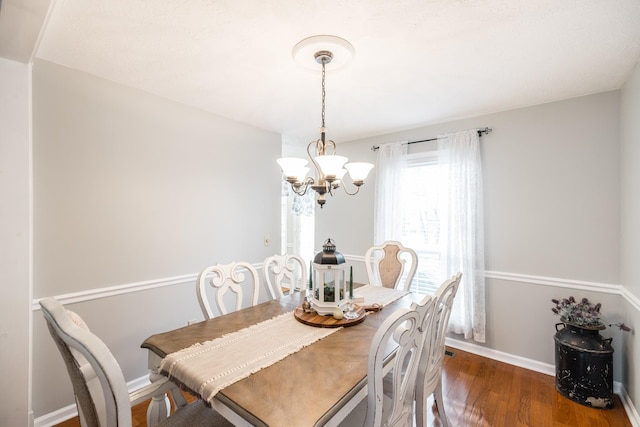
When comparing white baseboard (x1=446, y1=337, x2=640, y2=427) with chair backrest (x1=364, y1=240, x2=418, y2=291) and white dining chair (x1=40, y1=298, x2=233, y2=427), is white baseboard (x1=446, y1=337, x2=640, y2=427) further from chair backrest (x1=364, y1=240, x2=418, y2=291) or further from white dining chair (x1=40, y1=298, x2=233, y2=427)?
white dining chair (x1=40, y1=298, x2=233, y2=427)

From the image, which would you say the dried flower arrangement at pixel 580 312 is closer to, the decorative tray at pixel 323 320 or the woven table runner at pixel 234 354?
the decorative tray at pixel 323 320

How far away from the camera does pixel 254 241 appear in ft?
11.0

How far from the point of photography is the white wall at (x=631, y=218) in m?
1.93

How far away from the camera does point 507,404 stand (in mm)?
2156

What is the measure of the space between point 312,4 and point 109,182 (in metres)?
1.97

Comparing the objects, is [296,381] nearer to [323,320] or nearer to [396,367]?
[396,367]

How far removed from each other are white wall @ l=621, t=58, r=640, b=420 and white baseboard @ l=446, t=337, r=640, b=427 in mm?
97

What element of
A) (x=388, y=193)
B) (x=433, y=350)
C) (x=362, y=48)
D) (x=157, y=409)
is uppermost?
(x=362, y=48)

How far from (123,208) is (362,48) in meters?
2.16

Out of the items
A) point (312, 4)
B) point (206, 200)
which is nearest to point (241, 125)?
point (206, 200)

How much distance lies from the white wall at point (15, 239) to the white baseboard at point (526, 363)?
11.6 ft

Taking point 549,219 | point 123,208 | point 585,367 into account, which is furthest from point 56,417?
point 549,219

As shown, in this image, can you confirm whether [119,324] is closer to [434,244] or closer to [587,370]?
[434,244]

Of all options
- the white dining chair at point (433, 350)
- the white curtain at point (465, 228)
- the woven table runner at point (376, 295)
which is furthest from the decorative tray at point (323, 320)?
the white curtain at point (465, 228)
